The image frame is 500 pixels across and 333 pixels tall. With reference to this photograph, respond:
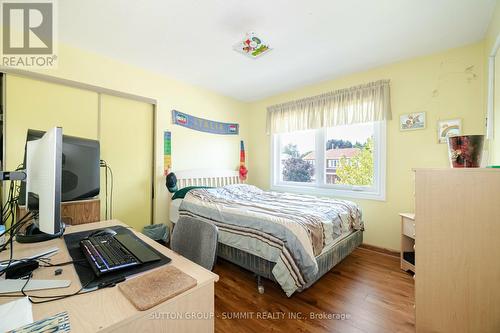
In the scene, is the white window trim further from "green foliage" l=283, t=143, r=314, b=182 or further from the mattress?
the mattress

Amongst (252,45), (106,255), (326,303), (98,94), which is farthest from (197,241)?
(98,94)

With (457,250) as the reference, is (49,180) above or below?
above

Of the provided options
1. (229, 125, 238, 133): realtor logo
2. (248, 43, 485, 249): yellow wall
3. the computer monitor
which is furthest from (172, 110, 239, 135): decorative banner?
the computer monitor

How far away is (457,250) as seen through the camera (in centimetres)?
124

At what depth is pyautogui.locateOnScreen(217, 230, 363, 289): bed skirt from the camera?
1.90 metres

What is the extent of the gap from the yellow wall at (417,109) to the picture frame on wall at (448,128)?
0.05m

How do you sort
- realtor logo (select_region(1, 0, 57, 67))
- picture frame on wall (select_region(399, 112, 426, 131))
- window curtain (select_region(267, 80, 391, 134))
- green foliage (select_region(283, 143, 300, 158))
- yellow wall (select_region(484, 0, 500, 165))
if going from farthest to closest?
green foliage (select_region(283, 143, 300, 158)), window curtain (select_region(267, 80, 391, 134)), picture frame on wall (select_region(399, 112, 426, 131)), realtor logo (select_region(1, 0, 57, 67)), yellow wall (select_region(484, 0, 500, 165))

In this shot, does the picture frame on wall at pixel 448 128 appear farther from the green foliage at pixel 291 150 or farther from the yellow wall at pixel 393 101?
the green foliage at pixel 291 150

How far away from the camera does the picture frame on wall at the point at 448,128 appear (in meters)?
2.34

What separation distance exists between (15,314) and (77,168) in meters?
0.75

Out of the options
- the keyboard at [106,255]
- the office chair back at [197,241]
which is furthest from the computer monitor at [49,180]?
the office chair back at [197,241]

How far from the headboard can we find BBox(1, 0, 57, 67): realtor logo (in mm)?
1968

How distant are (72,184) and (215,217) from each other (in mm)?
1444

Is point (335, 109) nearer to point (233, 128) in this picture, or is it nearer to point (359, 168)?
point (359, 168)
